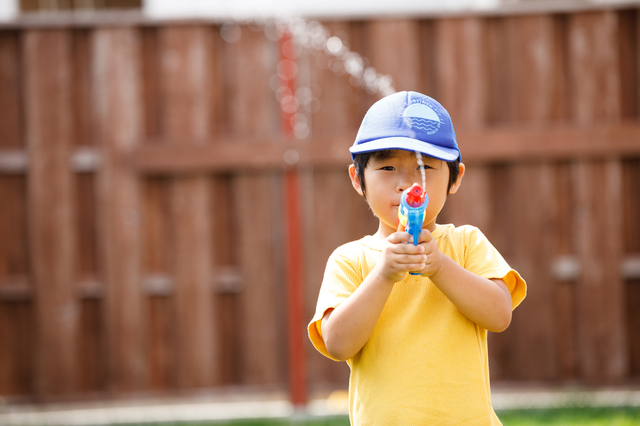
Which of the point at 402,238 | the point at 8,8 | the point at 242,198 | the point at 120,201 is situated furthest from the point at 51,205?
the point at 402,238

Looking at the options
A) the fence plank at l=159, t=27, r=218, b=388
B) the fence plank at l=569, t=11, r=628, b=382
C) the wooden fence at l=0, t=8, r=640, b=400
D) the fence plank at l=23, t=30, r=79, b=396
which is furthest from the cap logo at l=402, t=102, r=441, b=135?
the fence plank at l=23, t=30, r=79, b=396

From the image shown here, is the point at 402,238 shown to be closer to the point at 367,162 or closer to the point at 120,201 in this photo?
the point at 367,162

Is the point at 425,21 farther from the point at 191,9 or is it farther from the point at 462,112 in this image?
the point at 191,9

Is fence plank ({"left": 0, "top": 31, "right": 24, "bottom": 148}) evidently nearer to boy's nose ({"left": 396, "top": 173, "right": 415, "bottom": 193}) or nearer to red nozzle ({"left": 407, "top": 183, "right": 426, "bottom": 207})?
boy's nose ({"left": 396, "top": 173, "right": 415, "bottom": 193})

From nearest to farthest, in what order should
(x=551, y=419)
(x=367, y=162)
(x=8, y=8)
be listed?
(x=367, y=162)
(x=551, y=419)
(x=8, y=8)

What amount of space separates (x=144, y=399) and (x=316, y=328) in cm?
242

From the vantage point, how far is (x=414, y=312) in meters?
1.34

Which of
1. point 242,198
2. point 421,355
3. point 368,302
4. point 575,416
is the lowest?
point 575,416

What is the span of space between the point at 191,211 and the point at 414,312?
7.79ft

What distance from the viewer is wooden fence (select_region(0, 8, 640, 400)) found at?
11.5ft

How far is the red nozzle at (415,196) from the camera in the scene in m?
1.14

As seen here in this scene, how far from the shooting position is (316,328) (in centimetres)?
Answer: 142

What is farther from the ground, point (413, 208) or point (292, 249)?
point (413, 208)

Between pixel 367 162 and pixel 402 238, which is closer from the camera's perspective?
pixel 402 238
